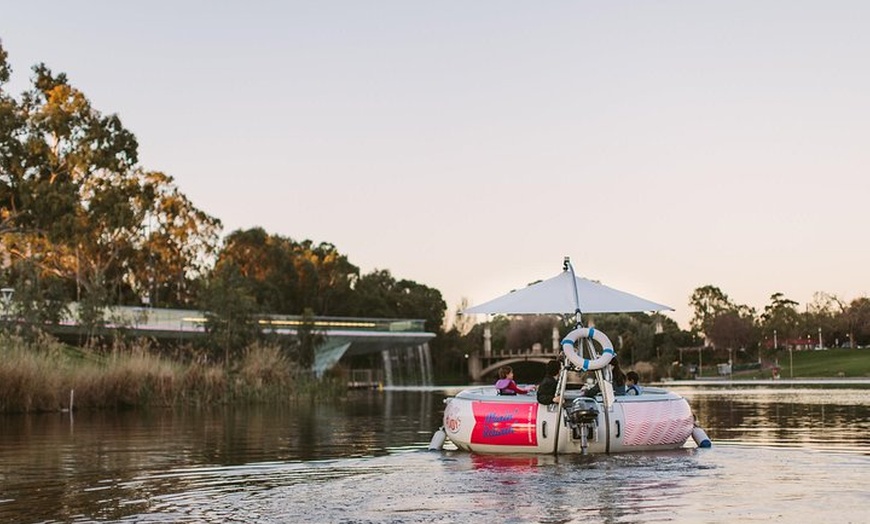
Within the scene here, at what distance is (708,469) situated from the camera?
704 inches

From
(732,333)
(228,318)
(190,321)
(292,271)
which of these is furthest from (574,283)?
(732,333)

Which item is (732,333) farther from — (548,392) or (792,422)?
(548,392)

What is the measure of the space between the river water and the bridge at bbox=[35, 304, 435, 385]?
99.3 ft

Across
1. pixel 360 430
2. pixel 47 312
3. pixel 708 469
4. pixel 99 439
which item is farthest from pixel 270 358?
pixel 708 469

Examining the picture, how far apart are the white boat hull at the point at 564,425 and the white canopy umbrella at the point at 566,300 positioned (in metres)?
2.06

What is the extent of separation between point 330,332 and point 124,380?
4806cm

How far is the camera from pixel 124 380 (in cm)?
4306

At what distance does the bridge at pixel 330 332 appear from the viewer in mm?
62562

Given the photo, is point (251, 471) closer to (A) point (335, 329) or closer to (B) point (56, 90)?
(B) point (56, 90)

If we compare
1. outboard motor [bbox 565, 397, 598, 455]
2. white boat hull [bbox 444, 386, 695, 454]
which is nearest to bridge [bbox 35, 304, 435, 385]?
white boat hull [bbox 444, 386, 695, 454]

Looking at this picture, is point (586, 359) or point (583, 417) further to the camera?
point (586, 359)

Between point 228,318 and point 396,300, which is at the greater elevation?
point 396,300

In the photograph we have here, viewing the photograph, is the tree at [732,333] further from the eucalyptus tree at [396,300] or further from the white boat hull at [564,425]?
the white boat hull at [564,425]

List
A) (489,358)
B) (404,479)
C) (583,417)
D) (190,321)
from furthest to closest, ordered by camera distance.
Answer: (489,358)
(190,321)
(583,417)
(404,479)
